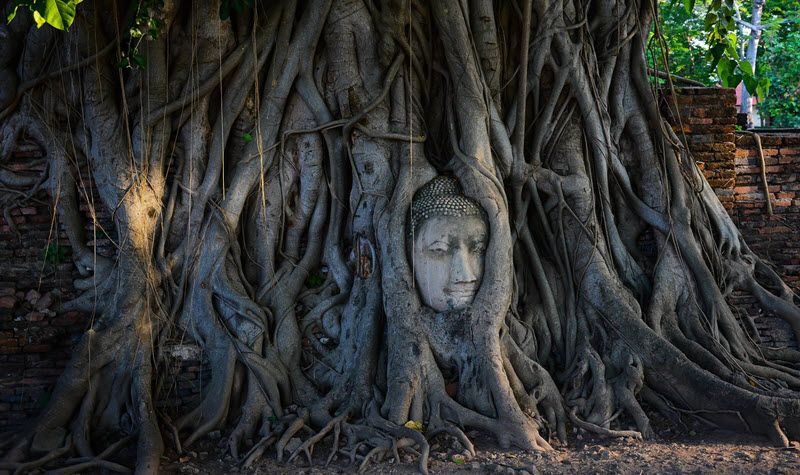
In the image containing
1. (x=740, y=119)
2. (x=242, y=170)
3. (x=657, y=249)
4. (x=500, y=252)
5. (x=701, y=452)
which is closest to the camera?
(x=701, y=452)

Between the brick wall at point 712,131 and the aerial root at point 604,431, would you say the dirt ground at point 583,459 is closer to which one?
the aerial root at point 604,431

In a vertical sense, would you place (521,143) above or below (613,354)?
above

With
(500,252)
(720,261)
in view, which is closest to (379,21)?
(500,252)

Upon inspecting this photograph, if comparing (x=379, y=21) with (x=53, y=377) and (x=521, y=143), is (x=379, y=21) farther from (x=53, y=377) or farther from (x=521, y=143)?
(x=53, y=377)

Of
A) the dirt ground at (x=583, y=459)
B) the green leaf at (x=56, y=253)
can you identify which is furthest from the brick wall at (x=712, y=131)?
the green leaf at (x=56, y=253)

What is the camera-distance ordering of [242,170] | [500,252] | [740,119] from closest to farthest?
[500,252]
[242,170]
[740,119]

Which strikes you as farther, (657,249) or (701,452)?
(657,249)

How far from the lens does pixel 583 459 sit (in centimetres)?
412

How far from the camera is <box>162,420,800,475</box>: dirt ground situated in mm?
3971

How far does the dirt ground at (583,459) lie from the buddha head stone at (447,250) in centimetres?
79

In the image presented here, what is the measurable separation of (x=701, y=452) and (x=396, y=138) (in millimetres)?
2412

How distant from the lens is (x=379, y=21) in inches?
200

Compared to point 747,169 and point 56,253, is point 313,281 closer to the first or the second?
point 56,253

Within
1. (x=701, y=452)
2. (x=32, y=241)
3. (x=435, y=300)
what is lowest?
(x=701, y=452)
